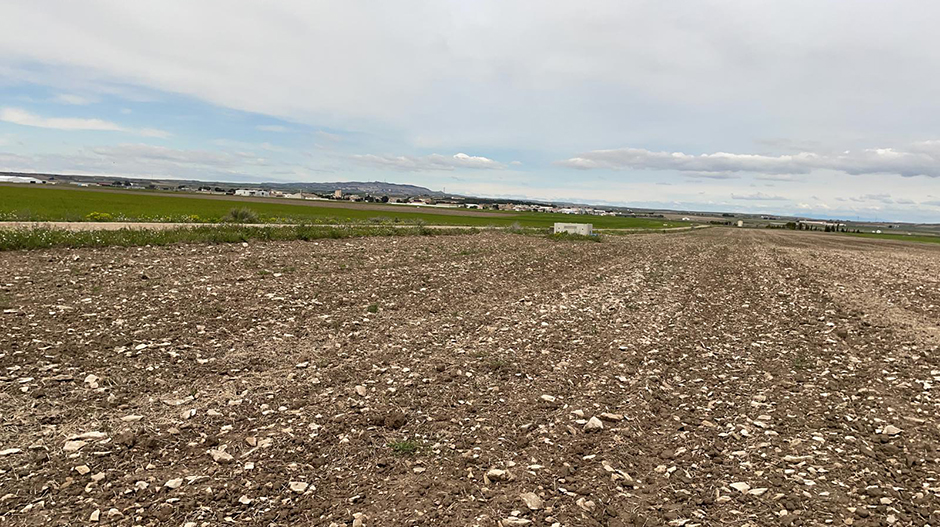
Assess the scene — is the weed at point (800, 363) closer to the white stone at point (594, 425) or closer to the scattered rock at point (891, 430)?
the scattered rock at point (891, 430)

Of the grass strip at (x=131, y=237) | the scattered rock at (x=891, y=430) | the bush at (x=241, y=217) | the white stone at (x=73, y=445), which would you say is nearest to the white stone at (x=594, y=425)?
the scattered rock at (x=891, y=430)

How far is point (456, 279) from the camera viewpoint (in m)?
19.6

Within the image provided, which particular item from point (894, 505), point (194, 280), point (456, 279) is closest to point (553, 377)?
A: point (894, 505)

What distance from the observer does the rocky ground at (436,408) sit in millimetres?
5422

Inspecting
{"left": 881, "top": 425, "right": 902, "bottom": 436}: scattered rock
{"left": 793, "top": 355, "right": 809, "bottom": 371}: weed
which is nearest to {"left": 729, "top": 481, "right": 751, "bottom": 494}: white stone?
{"left": 881, "top": 425, "right": 902, "bottom": 436}: scattered rock

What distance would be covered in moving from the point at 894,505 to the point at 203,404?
363 inches

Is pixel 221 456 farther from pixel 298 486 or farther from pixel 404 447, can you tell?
pixel 404 447

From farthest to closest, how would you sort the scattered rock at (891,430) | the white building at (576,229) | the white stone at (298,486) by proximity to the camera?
the white building at (576,229), the scattered rock at (891,430), the white stone at (298,486)

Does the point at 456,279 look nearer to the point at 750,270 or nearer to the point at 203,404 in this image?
the point at 203,404

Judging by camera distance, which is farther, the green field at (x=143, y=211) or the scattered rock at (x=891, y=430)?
Answer: the green field at (x=143, y=211)

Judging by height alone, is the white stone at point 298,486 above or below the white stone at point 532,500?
below

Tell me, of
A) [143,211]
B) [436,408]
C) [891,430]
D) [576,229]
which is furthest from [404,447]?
[143,211]

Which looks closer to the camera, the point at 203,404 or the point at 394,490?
the point at 394,490

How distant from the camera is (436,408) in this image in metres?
7.84
